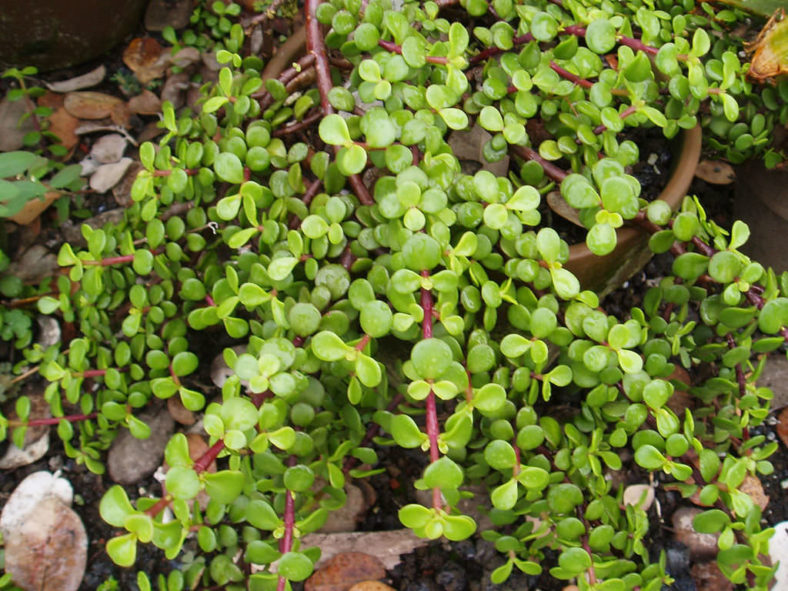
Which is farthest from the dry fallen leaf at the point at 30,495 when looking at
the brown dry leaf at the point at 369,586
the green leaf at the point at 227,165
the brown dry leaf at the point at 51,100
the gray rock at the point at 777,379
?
the gray rock at the point at 777,379

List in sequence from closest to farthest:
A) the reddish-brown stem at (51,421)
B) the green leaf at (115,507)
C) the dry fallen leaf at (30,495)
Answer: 1. the green leaf at (115,507)
2. the reddish-brown stem at (51,421)
3. the dry fallen leaf at (30,495)

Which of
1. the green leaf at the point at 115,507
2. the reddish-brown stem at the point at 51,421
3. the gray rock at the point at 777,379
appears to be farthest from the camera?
the gray rock at the point at 777,379

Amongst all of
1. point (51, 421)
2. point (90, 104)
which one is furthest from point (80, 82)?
point (51, 421)

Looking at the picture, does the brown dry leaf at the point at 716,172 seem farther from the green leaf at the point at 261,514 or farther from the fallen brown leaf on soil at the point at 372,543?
the green leaf at the point at 261,514

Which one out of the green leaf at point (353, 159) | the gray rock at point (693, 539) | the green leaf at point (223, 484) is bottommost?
the gray rock at point (693, 539)

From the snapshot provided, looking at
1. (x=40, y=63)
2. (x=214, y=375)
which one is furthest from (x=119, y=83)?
(x=214, y=375)

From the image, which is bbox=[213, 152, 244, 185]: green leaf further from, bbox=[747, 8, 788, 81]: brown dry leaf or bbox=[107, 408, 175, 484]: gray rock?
bbox=[747, 8, 788, 81]: brown dry leaf
